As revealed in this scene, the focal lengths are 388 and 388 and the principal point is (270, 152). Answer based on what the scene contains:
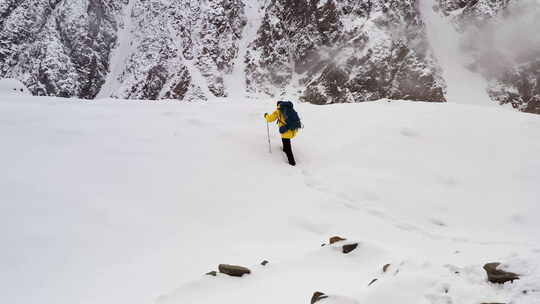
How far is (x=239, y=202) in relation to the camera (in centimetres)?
766

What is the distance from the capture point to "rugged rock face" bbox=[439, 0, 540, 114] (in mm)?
77375

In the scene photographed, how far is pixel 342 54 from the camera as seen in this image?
74.4m

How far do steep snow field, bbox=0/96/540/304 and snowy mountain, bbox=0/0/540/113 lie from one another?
60.2m

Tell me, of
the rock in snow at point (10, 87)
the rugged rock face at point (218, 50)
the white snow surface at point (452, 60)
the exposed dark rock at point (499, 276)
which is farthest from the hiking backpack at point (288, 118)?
the white snow surface at point (452, 60)

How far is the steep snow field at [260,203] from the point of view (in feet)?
14.9

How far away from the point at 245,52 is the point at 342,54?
61.4 ft

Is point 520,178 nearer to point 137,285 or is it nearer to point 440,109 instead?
point 440,109

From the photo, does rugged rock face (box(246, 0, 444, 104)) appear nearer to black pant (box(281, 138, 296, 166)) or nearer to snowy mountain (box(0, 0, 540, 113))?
snowy mountain (box(0, 0, 540, 113))

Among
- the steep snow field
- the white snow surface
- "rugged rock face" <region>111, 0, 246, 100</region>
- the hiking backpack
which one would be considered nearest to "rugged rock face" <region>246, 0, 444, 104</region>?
the white snow surface

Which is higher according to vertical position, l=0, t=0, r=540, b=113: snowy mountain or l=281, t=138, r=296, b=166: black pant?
l=0, t=0, r=540, b=113: snowy mountain

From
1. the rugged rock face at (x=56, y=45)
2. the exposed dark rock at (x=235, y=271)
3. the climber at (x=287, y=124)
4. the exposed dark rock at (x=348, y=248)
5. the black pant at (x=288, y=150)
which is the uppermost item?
the rugged rock face at (x=56, y=45)

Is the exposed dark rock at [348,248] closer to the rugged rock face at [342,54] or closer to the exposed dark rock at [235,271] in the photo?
the exposed dark rock at [235,271]

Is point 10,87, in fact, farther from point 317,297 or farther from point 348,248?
point 317,297

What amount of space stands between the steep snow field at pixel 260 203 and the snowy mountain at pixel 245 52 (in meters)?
60.2
